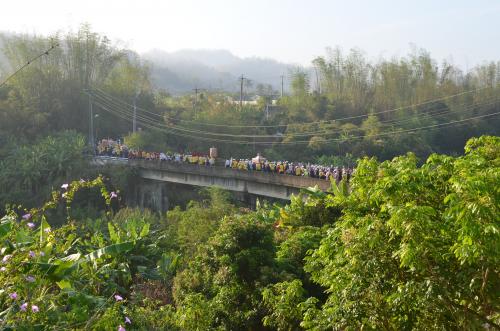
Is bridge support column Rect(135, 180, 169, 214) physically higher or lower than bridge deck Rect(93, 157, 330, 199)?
lower

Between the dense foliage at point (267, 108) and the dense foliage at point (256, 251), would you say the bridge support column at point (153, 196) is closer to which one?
the dense foliage at point (256, 251)

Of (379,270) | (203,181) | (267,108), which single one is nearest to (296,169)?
(203,181)

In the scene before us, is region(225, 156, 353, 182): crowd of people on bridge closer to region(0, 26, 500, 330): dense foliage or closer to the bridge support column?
region(0, 26, 500, 330): dense foliage

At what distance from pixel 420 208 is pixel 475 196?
0.64 m

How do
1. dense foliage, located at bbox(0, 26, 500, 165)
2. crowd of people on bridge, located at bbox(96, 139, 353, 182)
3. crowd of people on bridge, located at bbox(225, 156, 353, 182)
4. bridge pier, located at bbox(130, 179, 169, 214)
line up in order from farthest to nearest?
dense foliage, located at bbox(0, 26, 500, 165), bridge pier, located at bbox(130, 179, 169, 214), crowd of people on bridge, located at bbox(96, 139, 353, 182), crowd of people on bridge, located at bbox(225, 156, 353, 182)

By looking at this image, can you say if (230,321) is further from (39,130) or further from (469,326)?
(39,130)

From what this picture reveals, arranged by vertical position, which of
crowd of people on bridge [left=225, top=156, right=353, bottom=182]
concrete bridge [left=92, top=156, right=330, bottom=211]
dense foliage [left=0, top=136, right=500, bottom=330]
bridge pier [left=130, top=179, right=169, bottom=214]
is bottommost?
bridge pier [left=130, top=179, right=169, bottom=214]

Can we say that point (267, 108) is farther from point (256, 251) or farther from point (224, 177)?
point (256, 251)

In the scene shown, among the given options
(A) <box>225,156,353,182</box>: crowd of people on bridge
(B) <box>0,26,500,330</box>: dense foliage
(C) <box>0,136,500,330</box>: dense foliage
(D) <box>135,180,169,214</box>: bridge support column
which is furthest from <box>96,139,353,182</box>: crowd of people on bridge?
(C) <box>0,136,500,330</box>: dense foliage

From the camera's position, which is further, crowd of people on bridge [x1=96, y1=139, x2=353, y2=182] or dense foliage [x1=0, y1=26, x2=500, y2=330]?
crowd of people on bridge [x1=96, y1=139, x2=353, y2=182]

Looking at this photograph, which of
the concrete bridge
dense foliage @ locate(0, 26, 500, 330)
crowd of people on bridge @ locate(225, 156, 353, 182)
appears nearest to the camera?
dense foliage @ locate(0, 26, 500, 330)

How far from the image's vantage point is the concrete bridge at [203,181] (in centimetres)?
2883

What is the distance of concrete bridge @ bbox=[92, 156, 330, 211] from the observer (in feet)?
94.6

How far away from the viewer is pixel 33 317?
6754 millimetres
